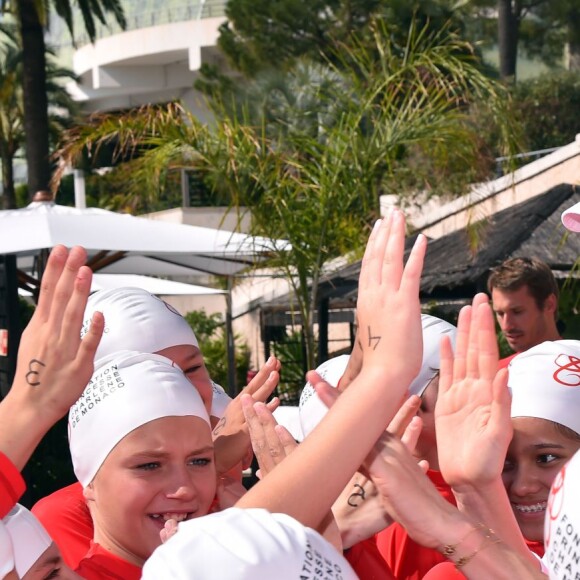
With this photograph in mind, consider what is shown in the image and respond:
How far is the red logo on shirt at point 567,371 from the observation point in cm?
323

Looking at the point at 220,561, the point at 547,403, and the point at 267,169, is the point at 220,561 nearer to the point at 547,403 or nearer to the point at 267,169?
the point at 547,403

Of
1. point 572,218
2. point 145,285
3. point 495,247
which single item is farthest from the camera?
point 145,285

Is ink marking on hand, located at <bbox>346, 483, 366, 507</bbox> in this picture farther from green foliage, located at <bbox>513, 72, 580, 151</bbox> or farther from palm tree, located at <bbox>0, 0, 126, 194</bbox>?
green foliage, located at <bbox>513, 72, 580, 151</bbox>

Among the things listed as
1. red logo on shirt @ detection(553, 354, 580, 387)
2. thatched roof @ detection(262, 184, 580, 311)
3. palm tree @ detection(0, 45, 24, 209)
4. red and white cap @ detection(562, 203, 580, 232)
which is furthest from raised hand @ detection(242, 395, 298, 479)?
palm tree @ detection(0, 45, 24, 209)

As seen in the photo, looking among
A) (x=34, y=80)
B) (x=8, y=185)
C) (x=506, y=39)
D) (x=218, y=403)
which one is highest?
(x=218, y=403)

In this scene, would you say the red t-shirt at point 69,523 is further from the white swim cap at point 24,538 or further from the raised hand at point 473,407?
the raised hand at point 473,407

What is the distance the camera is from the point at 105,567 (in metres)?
3.05

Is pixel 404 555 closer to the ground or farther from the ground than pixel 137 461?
closer to the ground

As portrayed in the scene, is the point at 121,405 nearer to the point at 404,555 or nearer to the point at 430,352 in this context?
the point at 404,555

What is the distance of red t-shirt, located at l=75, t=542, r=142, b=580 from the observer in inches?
118

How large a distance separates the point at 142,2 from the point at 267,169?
46.7 m

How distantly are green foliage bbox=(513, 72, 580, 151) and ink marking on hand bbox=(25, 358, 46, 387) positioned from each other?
27708 millimetres

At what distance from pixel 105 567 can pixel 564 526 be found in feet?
5.07

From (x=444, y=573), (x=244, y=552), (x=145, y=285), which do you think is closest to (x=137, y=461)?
(x=444, y=573)
